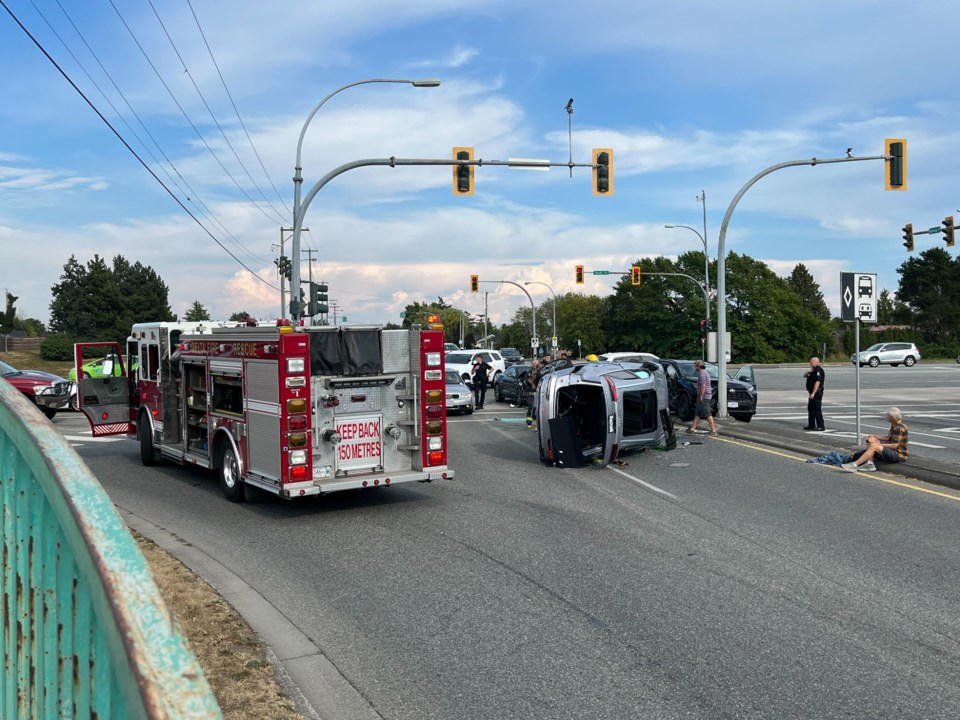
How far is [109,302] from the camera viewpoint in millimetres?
76125

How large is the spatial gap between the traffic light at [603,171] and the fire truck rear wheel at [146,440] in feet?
39.6

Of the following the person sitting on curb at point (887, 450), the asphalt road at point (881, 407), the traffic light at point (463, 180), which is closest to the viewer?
the person sitting on curb at point (887, 450)

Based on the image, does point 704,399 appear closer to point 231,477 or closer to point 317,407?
point 317,407

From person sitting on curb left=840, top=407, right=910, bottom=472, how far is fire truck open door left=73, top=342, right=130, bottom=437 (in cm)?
1290

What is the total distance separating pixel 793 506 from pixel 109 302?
75.1 m

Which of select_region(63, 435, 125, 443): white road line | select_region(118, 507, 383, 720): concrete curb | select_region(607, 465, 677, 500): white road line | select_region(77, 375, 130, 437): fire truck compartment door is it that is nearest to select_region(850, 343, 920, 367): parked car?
select_region(607, 465, 677, 500): white road line

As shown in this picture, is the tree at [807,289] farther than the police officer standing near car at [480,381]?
Yes

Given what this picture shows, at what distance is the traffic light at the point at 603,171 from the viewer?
21406 millimetres

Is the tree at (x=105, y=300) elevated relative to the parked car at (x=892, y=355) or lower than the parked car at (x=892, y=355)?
elevated

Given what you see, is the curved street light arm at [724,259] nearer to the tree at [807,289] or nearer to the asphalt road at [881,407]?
the asphalt road at [881,407]

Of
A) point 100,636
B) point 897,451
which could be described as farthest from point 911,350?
point 100,636

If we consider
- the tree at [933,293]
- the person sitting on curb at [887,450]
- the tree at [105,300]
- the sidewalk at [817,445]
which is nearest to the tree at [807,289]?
the tree at [933,293]

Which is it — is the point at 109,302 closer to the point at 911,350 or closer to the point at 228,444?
the point at 911,350

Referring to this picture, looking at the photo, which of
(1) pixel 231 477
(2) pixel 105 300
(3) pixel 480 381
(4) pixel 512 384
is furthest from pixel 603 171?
(2) pixel 105 300
